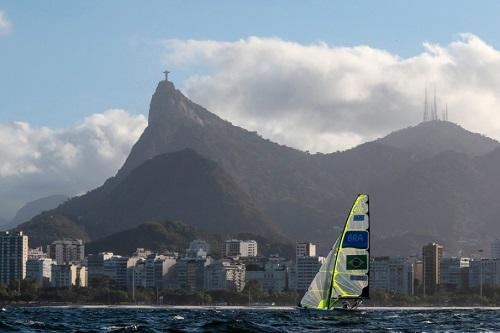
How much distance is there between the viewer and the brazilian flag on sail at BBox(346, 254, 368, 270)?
130m

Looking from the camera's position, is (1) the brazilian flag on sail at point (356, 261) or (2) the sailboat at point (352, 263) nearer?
(2) the sailboat at point (352, 263)

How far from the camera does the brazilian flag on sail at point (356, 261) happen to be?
130 metres

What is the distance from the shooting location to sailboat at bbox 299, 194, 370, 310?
5118 inches

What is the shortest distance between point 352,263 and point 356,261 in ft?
1.44

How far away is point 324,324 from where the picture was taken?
11294cm

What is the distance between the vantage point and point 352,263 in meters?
131

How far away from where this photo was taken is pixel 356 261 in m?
131

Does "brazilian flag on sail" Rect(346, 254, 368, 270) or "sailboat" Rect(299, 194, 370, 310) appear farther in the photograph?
"brazilian flag on sail" Rect(346, 254, 368, 270)

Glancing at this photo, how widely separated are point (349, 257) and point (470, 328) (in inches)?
621

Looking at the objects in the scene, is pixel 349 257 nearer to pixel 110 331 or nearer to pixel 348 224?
pixel 348 224

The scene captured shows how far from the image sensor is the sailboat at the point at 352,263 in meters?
130

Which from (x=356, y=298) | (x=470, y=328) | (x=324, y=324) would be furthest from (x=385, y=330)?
(x=356, y=298)

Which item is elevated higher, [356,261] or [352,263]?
[356,261]

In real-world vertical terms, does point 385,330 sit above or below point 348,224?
below
